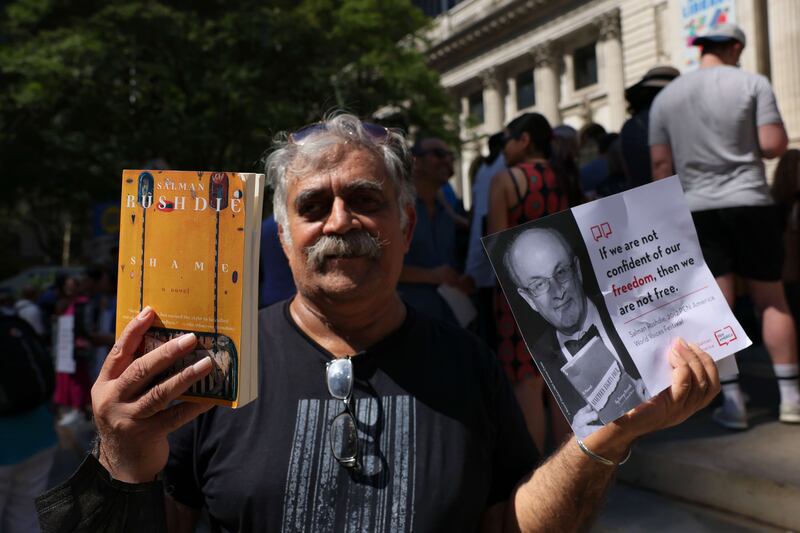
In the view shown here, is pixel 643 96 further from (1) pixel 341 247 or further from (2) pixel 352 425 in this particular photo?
(2) pixel 352 425

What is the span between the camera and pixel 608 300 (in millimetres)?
1397

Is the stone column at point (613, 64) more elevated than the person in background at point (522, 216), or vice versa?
the stone column at point (613, 64)

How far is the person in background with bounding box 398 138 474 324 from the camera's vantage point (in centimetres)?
363

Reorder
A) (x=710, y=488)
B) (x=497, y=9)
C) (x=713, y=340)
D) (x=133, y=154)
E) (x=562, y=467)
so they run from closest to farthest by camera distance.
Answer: (x=713, y=340) → (x=562, y=467) → (x=710, y=488) → (x=133, y=154) → (x=497, y=9)

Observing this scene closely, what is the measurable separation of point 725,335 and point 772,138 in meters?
2.43

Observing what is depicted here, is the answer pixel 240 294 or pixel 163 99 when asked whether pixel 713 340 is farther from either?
pixel 163 99

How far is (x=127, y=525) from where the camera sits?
4.66 feet

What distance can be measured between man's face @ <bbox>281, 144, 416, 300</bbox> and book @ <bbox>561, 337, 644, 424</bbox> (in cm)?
58

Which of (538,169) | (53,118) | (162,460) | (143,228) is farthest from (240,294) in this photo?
(53,118)

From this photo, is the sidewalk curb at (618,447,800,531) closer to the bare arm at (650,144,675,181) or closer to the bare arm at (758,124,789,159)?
the bare arm at (650,144,675,181)

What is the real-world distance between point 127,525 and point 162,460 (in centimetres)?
15

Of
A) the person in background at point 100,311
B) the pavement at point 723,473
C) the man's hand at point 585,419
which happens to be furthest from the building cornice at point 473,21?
the man's hand at point 585,419

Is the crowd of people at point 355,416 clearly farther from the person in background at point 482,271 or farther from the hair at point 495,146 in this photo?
the hair at point 495,146

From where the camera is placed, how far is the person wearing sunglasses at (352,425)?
142 cm
